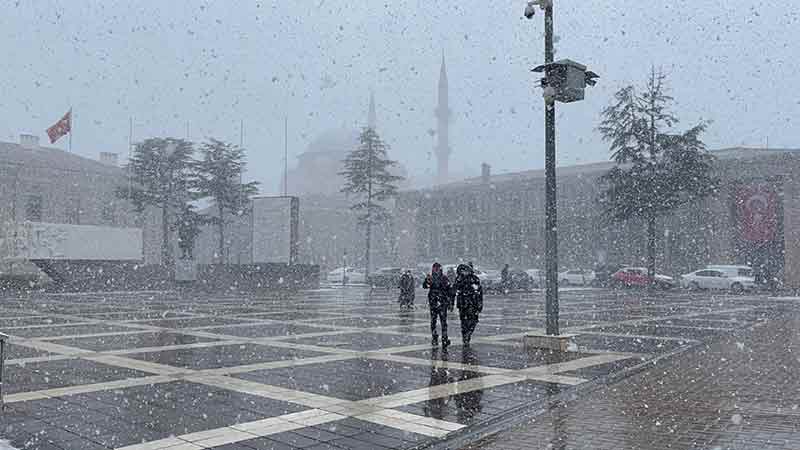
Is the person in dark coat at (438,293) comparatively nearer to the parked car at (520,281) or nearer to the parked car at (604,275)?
the parked car at (520,281)

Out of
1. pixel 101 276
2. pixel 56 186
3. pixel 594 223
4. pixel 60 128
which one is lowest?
pixel 101 276

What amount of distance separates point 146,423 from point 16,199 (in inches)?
2274

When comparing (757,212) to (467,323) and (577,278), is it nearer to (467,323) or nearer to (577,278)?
(577,278)

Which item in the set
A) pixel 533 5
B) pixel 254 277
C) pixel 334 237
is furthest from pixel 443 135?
pixel 533 5

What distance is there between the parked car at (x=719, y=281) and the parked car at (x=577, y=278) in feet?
23.8

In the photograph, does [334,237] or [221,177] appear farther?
[334,237]

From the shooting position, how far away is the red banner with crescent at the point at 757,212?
1818 inches

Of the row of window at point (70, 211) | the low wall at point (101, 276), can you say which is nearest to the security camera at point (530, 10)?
the low wall at point (101, 276)

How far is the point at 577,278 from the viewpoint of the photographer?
52375 mm

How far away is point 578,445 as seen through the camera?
20.5ft

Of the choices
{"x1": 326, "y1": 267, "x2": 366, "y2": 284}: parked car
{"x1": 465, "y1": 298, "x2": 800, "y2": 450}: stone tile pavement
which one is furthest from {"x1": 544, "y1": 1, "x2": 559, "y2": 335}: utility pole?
{"x1": 326, "y1": 267, "x2": 366, "y2": 284}: parked car

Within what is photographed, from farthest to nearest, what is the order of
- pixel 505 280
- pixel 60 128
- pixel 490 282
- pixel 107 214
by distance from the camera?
pixel 107 214 → pixel 60 128 → pixel 490 282 → pixel 505 280

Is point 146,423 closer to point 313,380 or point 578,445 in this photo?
point 313,380

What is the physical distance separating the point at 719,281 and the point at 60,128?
43.3m
